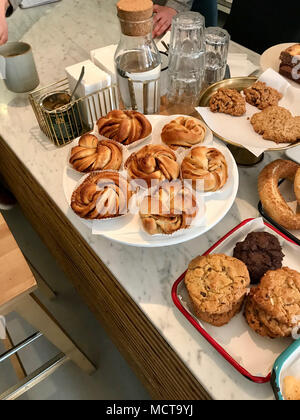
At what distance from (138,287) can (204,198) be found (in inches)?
9.4

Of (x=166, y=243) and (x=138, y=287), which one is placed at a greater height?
(x=166, y=243)

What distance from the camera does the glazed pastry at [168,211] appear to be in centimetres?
65

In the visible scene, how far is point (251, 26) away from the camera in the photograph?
162cm

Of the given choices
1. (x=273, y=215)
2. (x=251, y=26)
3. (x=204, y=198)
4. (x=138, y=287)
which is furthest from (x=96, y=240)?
(x=251, y=26)

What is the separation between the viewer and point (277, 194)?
0.78 meters

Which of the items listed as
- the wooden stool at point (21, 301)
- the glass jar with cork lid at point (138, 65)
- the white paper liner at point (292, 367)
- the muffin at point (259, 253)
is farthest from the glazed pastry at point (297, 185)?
the wooden stool at point (21, 301)

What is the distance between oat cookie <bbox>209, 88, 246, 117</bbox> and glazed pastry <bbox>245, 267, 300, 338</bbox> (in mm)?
471

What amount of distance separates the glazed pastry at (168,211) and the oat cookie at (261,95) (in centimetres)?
43

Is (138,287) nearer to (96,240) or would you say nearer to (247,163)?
(96,240)

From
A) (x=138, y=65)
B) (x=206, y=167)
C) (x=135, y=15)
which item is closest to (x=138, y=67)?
(x=138, y=65)

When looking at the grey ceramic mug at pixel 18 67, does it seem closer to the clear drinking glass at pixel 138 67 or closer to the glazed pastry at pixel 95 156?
the clear drinking glass at pixel 138 67

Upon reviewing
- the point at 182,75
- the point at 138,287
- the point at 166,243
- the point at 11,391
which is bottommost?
the point at 11,391

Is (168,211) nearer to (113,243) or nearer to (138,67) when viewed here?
(113,243)

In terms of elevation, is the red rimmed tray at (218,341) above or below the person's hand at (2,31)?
below
